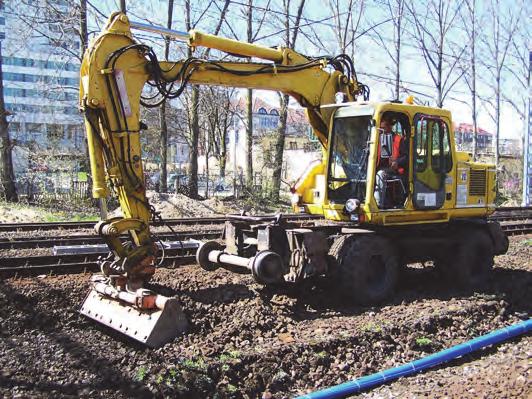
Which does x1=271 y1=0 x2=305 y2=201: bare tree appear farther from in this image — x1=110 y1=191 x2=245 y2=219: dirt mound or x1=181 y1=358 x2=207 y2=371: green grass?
x1=181 y1=358 x2=207 y2=371: green grass

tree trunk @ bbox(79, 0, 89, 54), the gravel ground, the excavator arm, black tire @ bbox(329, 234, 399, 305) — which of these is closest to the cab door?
black tire @ bbox(329, 234, 399, 305)

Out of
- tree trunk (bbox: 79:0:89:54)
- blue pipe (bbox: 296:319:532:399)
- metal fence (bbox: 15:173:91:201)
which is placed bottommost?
blue pipe (bbox: 296:319:532:399)

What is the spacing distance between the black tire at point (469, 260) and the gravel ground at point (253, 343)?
361 millimetres

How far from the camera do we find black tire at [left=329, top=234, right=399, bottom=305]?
24.7ft

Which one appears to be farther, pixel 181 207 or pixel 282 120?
pixel 282 120

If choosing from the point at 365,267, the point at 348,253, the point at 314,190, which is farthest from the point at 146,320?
the point at 314,190

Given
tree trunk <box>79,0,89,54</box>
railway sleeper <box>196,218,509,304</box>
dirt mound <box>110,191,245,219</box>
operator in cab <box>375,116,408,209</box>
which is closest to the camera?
railway sleeper <box>196,218,509,304</box>

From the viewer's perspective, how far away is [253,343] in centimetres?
618

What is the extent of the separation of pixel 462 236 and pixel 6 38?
21.0 m

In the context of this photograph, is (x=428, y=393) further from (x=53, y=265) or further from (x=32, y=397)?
(x=53, y=265)

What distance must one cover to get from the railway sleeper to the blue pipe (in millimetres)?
1698

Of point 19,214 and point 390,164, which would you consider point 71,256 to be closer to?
point 390,164

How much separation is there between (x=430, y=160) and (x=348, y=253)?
6.68 ft

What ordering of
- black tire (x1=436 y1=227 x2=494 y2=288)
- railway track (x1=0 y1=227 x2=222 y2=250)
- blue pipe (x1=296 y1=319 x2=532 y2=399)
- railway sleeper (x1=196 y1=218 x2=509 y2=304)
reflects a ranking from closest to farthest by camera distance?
blue pipe (x1=296 y1=319 x2=532 y2=399) < railway sleeper (x1=196 y1=218 x2=509 y2=304) < black tire (x1=436 y1=227 x2=494 y2=288) < railway track (x1=0 y1=227 x2=222 y2=250)
